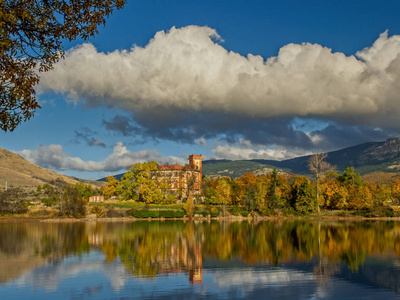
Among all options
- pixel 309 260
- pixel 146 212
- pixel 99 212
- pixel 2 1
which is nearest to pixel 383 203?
pixel 146 212

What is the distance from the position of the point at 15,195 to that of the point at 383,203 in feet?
294

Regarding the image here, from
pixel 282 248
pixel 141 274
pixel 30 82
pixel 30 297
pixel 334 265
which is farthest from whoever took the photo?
pixel 282 248

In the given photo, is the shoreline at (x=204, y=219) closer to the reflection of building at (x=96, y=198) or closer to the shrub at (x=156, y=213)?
the shrub at (x=156, y=213)

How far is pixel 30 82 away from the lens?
12859 millimetres

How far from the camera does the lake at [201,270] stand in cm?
2023

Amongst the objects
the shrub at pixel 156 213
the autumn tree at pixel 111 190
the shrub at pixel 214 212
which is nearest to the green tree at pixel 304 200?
the shrub at pixel 214 212

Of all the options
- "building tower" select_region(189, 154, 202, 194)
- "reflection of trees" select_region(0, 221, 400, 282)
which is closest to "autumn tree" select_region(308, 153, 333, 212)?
"building tower" select_region(189, 154, 202, 194)

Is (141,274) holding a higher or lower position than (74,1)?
lower

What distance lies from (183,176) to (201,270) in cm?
11020

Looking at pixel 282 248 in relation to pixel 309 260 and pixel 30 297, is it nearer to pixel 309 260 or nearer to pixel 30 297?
pixel 309 260

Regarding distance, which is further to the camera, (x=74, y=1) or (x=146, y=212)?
(x=146, y=212)

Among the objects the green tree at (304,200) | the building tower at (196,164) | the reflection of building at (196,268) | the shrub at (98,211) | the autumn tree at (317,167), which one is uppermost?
the building tower at (196,164)

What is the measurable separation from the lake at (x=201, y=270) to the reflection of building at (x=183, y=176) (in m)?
84.5

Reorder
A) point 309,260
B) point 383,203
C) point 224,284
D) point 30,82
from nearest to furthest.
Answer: point 30,82, point 224,284, point 309,260, point 383,203
